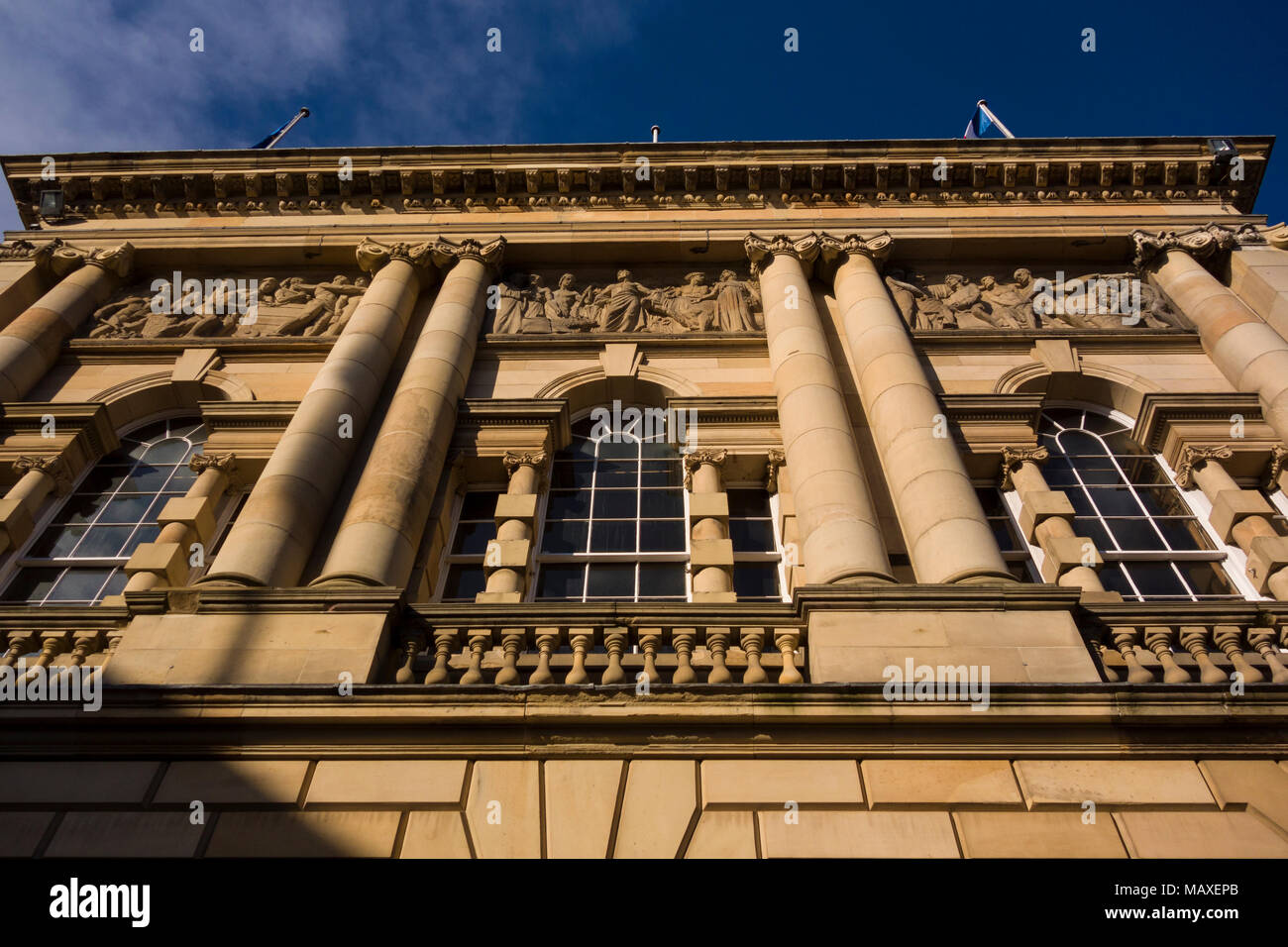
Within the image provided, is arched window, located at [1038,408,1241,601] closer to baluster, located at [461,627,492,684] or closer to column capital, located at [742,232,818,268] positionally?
column capital, located at [742,232,818,268]

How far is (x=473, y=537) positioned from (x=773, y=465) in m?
4.31

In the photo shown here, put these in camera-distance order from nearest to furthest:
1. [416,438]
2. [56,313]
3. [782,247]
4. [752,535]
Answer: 1. [416,438]
2. [752,535]
3. [56,313]
4. [782,247]

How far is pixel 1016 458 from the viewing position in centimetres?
1453

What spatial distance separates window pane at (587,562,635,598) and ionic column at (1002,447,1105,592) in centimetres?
521

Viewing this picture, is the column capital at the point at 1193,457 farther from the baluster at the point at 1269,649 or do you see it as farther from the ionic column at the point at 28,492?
the ionic column at the point at 28,492

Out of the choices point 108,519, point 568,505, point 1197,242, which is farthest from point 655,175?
point 108,519

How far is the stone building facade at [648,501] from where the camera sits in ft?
28.3

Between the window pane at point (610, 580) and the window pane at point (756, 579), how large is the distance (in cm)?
135

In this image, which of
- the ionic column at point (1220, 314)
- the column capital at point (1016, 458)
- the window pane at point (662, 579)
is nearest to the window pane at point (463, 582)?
the window pane at point (662, 579)

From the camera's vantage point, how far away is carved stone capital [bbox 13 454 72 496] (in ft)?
48.8

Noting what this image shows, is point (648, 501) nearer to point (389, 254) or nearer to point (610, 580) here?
point (610, 580)
